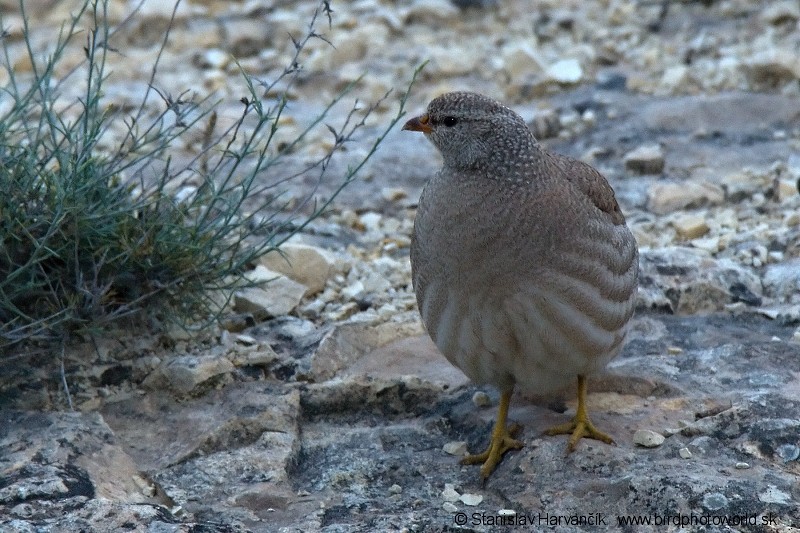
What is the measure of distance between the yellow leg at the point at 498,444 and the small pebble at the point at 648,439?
1.46 ft

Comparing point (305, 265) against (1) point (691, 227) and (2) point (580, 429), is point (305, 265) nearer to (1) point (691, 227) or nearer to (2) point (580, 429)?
(2) point (580, 429)

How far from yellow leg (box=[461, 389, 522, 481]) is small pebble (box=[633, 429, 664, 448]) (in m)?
0.44


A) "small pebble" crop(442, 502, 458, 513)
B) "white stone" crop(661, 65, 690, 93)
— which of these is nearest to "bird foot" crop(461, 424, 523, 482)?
"small pebble" crop(442, 502, 458, 513)

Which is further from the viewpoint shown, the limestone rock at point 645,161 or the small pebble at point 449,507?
the limestone rock at point 645,161

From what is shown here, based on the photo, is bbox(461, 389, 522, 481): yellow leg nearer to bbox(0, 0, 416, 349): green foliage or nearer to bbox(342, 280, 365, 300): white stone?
bbox(0, 0, 416, 349): green foliage

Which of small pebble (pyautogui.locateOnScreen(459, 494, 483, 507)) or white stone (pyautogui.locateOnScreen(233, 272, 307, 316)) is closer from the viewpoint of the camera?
small pebble (pyautogui.locateOnScreen(459, 494, 483, 507))

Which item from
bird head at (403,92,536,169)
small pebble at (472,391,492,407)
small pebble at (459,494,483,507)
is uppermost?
bird head at (403,92,536,169)

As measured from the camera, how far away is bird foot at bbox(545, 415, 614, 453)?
4.32 m

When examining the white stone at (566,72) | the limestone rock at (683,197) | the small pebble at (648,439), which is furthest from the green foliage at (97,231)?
the white stone at (566,72)

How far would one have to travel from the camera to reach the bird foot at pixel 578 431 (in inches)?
170

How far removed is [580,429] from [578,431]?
0.02 meters

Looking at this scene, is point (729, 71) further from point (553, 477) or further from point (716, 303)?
point (553, 477)

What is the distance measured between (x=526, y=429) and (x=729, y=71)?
14.1ft

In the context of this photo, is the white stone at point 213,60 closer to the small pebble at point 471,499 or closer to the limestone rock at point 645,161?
the limestone rock at point 645,161
